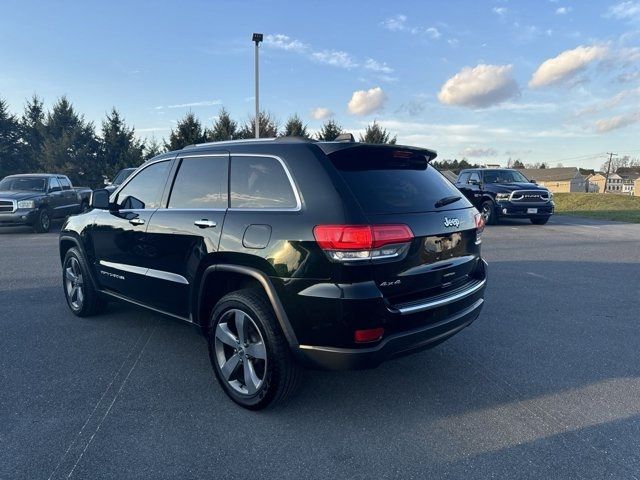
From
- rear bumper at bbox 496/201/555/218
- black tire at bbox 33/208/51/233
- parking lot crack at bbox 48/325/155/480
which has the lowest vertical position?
parking lot crack at bbox 48/325/155/480

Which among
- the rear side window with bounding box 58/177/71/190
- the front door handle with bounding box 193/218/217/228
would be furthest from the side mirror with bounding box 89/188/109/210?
the rear side window with bounding box 58/177/71/190

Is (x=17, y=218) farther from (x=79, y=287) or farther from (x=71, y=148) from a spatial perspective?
(x=71, y=148)

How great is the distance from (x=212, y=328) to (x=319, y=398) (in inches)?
37.2

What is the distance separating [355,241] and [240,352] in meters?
1.23

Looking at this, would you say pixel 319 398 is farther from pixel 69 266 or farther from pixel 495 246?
pixel 495 246

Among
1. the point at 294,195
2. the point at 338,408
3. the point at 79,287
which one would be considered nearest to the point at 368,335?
the point at 338,408

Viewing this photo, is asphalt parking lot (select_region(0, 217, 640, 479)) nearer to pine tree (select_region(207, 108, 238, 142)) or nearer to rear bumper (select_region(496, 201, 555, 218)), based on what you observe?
rear bumper (select_region(496, 201, 555, 218))

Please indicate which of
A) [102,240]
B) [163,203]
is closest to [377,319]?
[163,203]

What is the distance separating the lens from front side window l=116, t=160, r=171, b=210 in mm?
4008

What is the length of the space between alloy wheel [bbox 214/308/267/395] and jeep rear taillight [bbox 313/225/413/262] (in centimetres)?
81

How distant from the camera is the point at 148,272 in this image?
12.7 ft

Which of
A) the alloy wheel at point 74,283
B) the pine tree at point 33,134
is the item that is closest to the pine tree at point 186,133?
the pine tree at point 33,134

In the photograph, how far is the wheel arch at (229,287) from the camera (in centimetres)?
279

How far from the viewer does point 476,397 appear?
321cm
